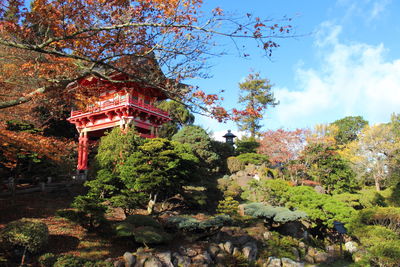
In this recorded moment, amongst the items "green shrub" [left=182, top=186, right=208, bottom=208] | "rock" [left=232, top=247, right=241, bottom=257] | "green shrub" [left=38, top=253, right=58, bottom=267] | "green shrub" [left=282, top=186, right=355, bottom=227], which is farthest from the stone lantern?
"green shrub" [left=38, top=253, right=58, bottom=267]

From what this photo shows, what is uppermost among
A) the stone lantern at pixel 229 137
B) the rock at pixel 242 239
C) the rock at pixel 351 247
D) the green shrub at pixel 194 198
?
the stone lantern at pixel 229 137

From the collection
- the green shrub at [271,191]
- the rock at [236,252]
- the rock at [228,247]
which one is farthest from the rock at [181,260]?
the green shrub at [271,191]

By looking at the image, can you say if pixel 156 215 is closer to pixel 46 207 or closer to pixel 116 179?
pixel 116 179

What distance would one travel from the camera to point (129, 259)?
691cm

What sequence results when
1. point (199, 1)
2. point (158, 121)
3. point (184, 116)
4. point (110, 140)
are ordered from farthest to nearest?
point (184, 116), point (158, 121), point (110, 140), point (199, 1)

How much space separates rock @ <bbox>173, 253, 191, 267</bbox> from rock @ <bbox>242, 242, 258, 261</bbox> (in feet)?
8.06

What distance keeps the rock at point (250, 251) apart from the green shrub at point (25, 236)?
20.1ft

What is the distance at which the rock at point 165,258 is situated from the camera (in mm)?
7184

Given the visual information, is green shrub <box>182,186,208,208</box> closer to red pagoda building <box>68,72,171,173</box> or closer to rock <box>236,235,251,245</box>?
rock <box>236,235,251,245</box>

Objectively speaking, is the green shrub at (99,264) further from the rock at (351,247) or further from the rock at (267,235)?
the rock at (351,247)

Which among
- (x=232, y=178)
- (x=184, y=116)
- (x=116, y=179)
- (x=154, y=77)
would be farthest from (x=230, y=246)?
(x=184, y=116)

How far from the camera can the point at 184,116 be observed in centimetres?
2416

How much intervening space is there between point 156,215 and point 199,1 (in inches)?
321

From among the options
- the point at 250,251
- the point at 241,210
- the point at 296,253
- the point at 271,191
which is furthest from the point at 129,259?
the point at 271,191
